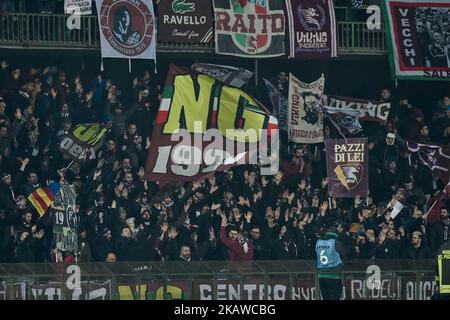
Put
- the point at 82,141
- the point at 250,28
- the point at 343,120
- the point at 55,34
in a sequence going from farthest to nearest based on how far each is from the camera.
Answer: the point at 343,120
the point at 55,34
the point at 250,28
the point at 82,141

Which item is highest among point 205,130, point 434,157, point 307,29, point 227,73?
point 307,29

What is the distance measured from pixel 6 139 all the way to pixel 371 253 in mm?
7454

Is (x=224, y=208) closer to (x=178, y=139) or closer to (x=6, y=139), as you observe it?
(x=178, y=139)

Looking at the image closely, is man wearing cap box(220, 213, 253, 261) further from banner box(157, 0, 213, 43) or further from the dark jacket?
banner box(157, 0, 213, 43)

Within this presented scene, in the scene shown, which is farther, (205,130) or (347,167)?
(347,167)

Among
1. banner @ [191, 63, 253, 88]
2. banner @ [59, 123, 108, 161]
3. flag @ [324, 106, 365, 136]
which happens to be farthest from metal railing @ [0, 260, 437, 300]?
banner @ [191, 63, 253, 88]

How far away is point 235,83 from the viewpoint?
125 ft

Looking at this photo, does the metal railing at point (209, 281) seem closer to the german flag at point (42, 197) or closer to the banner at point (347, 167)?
the german flag at point (42, 197)

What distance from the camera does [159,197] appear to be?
3509 cm

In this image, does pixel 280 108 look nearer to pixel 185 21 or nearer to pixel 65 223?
pixel 185 21

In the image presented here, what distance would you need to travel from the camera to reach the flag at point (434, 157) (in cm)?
3769

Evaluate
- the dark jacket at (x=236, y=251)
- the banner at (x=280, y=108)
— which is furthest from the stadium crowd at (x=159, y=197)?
the banner at (x=280, y=108)

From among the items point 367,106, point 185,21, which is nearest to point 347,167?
point 367,106

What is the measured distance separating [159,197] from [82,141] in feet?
6.21
